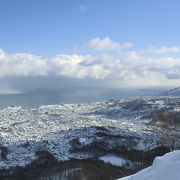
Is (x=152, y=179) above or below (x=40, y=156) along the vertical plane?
above

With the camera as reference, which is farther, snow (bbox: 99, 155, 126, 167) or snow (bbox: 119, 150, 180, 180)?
snow (bbox: 99, 155, 126, 167)

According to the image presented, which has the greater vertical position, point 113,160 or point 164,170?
point 164,170

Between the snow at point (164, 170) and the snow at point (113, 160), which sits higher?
the snow at point (164, 170)

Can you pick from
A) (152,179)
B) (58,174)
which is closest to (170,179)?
(152,179)

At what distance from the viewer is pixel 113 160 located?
182 meters

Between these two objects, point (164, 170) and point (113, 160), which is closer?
point (164, 170)

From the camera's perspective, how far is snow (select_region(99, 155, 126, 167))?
569ft

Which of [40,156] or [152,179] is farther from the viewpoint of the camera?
[40,156]

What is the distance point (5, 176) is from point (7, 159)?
3021 centimetres

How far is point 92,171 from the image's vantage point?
156 meters

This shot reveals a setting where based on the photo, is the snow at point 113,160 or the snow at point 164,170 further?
the snow at point 113,160

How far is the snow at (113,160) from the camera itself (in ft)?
569

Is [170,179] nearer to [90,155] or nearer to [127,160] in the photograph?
[127,160]

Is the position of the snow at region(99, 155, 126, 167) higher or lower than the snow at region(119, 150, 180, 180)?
lower
